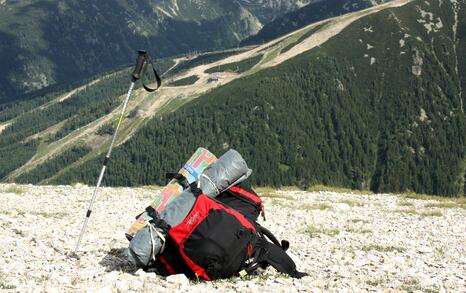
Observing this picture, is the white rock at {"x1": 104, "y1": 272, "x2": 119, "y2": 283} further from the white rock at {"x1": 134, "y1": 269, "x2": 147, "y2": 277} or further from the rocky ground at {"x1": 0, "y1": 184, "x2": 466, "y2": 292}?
the white rock at {"x1": 134, "y1": 269, "x2": 147, "y2": 277}

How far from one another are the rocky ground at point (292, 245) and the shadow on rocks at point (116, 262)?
0.02 metres

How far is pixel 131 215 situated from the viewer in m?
17.4

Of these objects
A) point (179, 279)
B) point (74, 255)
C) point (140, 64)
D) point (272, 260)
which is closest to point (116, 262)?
point (74, 255)

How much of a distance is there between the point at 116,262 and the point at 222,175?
3.07 m

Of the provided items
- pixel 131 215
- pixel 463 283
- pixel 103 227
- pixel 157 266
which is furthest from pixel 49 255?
pixel 463 283

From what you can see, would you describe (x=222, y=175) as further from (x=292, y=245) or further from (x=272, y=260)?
(x=292, y=245)

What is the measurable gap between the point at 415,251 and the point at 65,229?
997 cm

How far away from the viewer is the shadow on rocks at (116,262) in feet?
33.1

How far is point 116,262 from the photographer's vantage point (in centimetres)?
1066

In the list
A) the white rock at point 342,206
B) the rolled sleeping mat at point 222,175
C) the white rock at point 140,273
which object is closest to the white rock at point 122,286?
the white rock at point 140,273

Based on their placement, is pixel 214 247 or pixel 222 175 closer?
pixel 214 247

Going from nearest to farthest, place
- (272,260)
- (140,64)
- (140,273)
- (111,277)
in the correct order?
(111,277) → (140,273) → (272,260) → (140,64)

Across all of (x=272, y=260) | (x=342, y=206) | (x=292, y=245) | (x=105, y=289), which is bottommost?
(x=342, y=206)

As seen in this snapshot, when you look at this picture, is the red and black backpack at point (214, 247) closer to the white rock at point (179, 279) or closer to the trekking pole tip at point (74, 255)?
the white rock at point (179, 279)
